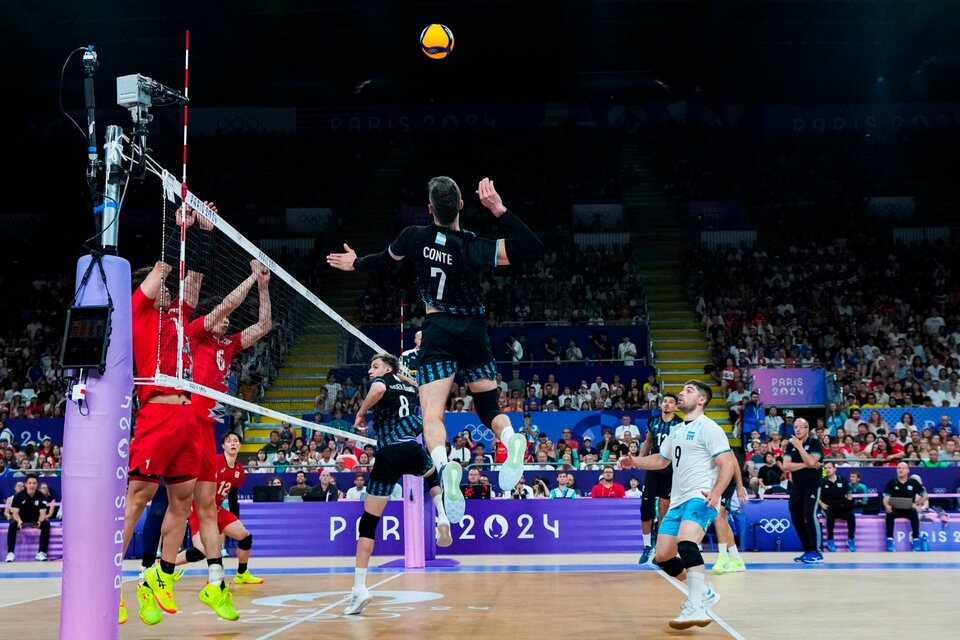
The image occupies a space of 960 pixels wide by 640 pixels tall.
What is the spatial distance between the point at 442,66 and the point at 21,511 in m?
23.2

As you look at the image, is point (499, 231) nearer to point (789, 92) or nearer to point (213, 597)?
point (789, 92)

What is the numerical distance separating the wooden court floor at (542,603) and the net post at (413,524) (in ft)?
1.03

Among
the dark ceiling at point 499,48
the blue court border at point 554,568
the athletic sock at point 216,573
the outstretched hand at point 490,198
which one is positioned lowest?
the blue court border at point 554,568

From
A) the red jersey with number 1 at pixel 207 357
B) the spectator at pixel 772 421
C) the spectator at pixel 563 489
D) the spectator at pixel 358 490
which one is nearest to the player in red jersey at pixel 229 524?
the red jersey with number 1 at pixel 207 357

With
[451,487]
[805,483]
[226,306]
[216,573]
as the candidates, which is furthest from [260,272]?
[805,483]

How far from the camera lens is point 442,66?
118ft

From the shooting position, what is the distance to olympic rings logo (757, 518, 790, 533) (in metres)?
17.4

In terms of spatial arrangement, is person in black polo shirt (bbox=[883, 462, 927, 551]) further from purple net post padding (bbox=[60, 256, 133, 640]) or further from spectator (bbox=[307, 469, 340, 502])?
purple net post padding (bbox=[60, 256, 133, 640])

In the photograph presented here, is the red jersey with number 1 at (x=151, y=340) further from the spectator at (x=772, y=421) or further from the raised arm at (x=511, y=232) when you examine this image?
→ the spectator at (x=772, y=421)

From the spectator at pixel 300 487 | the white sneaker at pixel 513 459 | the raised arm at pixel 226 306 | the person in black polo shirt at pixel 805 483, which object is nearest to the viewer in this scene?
the white sneaker at pixel 513 459

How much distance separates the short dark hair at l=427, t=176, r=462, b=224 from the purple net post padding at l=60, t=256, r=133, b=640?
222cm

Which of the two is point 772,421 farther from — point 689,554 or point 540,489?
point 689,554

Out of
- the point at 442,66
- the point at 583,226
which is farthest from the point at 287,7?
the point at 583,226

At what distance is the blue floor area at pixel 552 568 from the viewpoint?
12.7 meters
